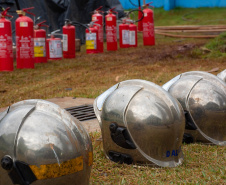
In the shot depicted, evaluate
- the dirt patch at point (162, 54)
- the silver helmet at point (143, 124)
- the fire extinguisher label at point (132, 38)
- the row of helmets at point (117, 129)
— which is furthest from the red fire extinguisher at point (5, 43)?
the fire extinguisher label at point (132, 38)

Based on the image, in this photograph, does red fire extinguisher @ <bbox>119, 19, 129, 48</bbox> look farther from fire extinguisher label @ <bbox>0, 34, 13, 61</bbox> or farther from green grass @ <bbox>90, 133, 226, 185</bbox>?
green grass @ <bbox>90, 133, 226, 185</bbox>

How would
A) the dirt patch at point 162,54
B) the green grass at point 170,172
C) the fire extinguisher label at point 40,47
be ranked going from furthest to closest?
the dirt patch at point 162,54 → the fire extinguisher label at point 40,47 → the green grass at point 170,172

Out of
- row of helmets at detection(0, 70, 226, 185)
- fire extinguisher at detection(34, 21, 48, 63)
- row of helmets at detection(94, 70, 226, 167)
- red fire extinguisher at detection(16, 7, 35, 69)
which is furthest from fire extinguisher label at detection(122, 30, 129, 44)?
row of helmets at detection(94, 70, 226, 167)

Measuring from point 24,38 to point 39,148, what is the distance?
4.76 metres

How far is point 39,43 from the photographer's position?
279 inches

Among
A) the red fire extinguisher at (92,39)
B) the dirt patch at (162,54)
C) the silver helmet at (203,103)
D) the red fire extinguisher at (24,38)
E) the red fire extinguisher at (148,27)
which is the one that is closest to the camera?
the silver helmet at (203,103)

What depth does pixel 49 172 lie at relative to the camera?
1.74 meters

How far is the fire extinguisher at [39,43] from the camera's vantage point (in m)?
7.09

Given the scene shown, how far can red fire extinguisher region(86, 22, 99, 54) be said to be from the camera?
27.4ft

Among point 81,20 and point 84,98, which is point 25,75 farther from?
point 81,20

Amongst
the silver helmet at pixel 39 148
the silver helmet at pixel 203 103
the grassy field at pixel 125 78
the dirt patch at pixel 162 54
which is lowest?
the dirt patch at pixel 162 54

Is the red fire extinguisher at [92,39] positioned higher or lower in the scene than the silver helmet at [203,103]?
lower

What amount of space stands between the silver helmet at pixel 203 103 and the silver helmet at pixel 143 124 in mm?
427

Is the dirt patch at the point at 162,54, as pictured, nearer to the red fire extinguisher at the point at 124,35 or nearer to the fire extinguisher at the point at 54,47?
the red fire extinguisher at the point at 124,35
